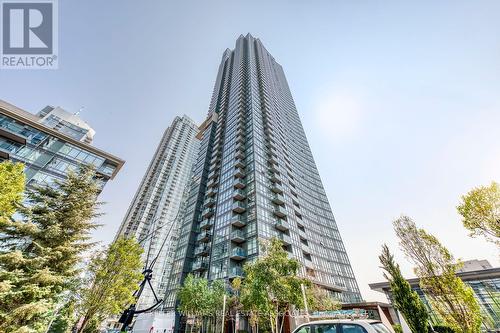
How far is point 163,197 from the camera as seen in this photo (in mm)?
Result: 83250

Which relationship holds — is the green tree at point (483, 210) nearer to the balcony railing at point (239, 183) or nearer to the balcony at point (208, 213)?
the balcony railing at point (239, 183)

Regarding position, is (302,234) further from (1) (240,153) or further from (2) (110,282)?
(2) (110,282)

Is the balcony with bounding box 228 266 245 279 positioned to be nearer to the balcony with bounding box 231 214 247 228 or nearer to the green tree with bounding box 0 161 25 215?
the balcony with bounding box 231 214 247 228

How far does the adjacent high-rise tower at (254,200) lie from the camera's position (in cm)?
3484

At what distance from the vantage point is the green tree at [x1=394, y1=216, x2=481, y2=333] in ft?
37.5

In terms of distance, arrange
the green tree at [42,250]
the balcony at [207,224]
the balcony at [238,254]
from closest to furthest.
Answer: the green tree at [42,250], the balcony at [238,254], the balcony at [207,224]

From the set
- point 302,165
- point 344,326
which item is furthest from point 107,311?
point 302,165

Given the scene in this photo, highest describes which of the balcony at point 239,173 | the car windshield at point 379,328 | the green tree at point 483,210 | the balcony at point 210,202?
the balcony at point 239,173

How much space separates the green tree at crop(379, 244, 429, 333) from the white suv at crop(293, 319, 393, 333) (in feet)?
27.6

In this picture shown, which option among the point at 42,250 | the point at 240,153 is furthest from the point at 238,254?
the point at 42,250

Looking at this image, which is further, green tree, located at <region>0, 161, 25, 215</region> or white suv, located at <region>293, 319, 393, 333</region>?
green tree, located at <region>0, 161, 25, 215</region>

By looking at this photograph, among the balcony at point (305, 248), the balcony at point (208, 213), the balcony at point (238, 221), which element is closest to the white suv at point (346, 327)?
the balcony at point (238, 221)

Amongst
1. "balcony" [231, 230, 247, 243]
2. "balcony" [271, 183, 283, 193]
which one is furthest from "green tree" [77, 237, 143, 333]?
"balcony" [271, 183, 283, 193]

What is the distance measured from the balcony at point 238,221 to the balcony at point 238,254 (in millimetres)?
4403
